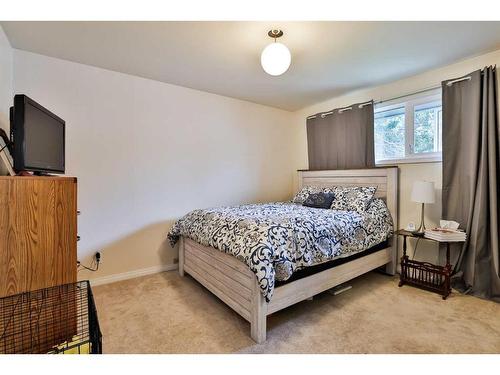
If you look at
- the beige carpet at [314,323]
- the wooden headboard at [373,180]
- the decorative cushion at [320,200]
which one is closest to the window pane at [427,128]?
the wooden headboard at [373,180]

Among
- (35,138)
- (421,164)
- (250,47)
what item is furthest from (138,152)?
(421,164)

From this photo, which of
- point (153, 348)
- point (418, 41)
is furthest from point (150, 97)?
point (418, 41)

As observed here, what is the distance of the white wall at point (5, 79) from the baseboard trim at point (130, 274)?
1.63 m

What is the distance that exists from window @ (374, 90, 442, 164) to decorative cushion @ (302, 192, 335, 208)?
32.5 inches

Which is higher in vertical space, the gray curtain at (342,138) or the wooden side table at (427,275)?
the gray curtain at (342,138)

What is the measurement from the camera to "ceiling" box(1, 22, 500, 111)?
1.88 metres

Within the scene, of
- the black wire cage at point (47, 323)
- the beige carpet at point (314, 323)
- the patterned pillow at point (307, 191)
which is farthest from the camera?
the patterned pillow at point (307, 191)

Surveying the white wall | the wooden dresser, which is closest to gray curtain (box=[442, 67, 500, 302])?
the wooden dresser

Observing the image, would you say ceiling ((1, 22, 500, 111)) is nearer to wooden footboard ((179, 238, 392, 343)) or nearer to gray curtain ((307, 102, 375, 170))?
gray curtain ((307, 102, 375, 170))

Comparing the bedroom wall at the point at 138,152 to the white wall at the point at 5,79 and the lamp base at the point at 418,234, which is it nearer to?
the white wall at the point at 5,79

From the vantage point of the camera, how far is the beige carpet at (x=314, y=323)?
1.60 metres
